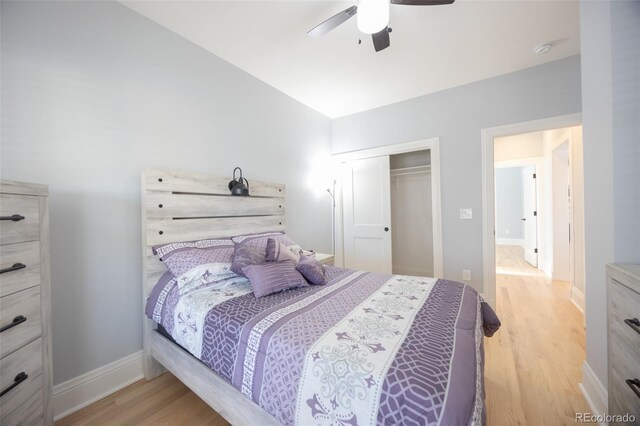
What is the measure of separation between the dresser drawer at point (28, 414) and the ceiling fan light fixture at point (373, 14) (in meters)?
2.52

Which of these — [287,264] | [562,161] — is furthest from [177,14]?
[562,161]

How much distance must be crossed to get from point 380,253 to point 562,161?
10.9 ft

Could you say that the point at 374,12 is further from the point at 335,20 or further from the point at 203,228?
the point at 203,228

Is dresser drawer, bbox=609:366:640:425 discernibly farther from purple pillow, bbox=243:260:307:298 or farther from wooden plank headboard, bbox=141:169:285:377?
wooden plank headboard, bbox=141:169:285:377

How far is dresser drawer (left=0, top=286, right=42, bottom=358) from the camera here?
3.02ft

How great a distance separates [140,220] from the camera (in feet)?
5.84

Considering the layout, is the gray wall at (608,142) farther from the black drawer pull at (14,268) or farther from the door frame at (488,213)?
the black drawer pull at (14,268)

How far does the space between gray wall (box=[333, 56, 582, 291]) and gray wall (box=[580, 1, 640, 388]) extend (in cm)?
123

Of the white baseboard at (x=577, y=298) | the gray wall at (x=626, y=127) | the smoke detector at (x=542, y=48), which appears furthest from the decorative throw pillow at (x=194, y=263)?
the white baseboard at (x=577, y=298)

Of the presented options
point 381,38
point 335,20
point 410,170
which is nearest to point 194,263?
point 335,20

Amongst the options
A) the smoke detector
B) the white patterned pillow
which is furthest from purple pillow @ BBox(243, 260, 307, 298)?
the smoke detector

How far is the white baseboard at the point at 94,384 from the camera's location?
4.68ft

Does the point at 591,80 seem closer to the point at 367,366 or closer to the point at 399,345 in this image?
the point at 399,345

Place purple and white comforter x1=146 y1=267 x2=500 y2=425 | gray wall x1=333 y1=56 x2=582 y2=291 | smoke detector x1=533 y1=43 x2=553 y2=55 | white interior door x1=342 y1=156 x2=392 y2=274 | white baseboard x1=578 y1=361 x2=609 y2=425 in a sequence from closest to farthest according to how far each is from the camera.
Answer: purple and white comforter x1=146 y1=267 x2=500 y2=425 → white baseboard x1=578 y1=361 x2=609 y2=425 → smoke detector x1=533 y1=43 x2=553 y2=55 → gray wall x1=333 y1=56 x2=582 y2=291 → white interior door x1=342 y1=156 x2=392 y2=274
